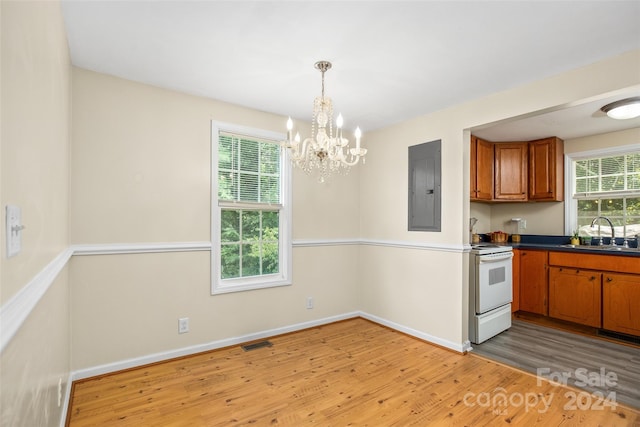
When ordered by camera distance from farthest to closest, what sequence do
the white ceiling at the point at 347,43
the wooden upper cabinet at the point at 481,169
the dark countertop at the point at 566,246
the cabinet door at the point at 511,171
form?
the cabinet door at the point at 511,171 → the wooden upper cabinet at the point at 481,169 → the dark countertop at the point at 566,246 → the white ceiling at the point at 347,43

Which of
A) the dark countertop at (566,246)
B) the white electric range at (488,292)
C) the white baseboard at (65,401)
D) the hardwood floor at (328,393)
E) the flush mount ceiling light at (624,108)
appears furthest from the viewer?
the dark countertop at (566,246)

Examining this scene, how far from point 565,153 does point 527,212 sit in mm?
926

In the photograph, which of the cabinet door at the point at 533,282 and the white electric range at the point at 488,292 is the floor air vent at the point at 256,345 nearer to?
the white electric range at the point at 488,292

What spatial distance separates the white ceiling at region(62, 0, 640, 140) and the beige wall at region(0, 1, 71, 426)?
60cm

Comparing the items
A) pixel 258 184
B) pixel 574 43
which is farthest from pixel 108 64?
pixel 574 43

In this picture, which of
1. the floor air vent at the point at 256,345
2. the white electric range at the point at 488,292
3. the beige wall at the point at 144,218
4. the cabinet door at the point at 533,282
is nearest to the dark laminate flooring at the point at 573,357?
the white electric range at the point at 488,292

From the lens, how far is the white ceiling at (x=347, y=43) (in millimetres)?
1799

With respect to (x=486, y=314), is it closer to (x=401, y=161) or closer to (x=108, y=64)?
(x=401, y=161)

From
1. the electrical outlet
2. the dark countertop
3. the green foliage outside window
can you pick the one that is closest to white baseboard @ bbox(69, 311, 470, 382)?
the electrical outlet

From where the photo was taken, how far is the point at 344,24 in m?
1.92

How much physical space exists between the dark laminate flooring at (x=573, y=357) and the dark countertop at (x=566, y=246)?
0.94m

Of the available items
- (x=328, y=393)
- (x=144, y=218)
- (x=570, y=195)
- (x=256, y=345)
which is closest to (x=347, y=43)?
(x=144, y=218)

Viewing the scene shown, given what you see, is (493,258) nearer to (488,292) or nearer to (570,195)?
(488,292)

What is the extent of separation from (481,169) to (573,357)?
2362 mm
